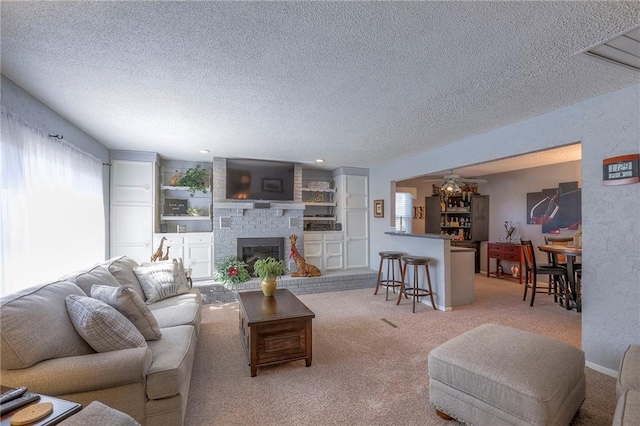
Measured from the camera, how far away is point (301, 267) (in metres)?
5.29

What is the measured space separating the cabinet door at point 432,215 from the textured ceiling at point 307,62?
4.27m

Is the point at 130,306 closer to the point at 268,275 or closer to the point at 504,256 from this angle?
the point at 268,275

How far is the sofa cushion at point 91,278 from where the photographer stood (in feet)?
7.04

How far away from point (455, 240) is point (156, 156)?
21.8 ft

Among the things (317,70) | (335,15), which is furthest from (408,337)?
(335,15)

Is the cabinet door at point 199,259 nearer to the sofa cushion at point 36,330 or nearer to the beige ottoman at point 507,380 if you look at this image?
the sofa cushion at point 36,330

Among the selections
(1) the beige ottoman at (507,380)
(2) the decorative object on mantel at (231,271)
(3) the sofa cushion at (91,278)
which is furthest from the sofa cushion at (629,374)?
(2) the decorative object on mantel at (231,271)

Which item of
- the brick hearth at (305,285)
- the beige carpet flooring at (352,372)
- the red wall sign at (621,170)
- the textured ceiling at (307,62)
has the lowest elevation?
the beige carpet flooring at (352,372)

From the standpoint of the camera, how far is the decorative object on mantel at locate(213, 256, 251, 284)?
187 inches

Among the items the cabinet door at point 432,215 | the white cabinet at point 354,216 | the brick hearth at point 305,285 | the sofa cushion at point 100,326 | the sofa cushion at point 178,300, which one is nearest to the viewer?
the sofa cushion at point 100,326

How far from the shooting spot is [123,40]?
1.68m

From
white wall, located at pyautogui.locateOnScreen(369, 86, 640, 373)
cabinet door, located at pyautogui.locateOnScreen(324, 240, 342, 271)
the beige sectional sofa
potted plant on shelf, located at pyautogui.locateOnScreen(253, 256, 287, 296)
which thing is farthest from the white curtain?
white wall, located at pyautogui.locateOnScreen(369, 86, 640, 373)

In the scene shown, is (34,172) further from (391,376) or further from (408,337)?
(408,337)

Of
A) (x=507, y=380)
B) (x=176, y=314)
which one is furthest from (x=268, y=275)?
(x=507, y=380)
